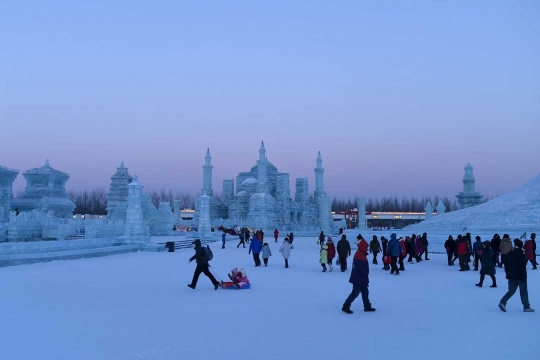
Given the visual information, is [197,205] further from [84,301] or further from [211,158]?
[84,301]

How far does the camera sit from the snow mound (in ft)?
92.3

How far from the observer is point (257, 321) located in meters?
7.88

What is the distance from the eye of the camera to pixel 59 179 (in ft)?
146

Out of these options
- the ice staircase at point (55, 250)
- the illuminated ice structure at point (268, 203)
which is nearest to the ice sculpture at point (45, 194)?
the illuminated ice structure at point (268, 203)

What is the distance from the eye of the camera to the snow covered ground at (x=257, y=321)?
20.1ft

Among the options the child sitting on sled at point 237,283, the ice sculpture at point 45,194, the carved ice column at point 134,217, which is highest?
the ice sculpture at point 45,194

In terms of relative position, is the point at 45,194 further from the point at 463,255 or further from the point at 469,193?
the point at 469,193

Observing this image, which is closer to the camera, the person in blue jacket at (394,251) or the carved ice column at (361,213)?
the person in blue jacket at (394,251)

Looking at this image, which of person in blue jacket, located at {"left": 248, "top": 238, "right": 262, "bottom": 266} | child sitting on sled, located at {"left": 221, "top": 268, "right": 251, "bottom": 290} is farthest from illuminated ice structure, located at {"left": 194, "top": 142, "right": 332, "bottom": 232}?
child sitting on sled, located at {"left": 221, "top": 268, "right": 251, "bottom": 290}

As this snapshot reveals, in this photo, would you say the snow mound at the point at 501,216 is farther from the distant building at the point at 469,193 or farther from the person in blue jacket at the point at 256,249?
the distant building at the point at 469,193

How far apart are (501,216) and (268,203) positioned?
29429 millimetres

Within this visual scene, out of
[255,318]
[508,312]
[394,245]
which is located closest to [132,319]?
[255,318]

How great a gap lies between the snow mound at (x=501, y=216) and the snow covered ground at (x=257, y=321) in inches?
645

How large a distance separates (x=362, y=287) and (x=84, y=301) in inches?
210
